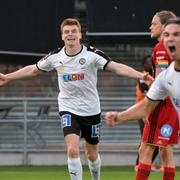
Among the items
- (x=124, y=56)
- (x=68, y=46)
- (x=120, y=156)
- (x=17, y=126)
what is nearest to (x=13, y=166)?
(x=17, y=126)

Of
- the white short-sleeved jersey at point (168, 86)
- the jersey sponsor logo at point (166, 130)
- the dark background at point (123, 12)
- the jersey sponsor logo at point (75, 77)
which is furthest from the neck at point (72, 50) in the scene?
the dark background at point (123, 12)

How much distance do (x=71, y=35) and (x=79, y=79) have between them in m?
0.61

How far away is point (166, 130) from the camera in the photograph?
1055 cm

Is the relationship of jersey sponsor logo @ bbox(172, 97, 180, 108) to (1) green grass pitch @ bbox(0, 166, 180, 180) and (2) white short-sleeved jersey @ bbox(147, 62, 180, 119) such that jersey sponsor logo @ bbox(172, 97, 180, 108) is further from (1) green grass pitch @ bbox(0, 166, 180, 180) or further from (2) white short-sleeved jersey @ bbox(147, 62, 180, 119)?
(1) green grass pitch @ bbox(0, 166, 180, 180)

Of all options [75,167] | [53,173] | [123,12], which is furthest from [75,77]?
[123,12]

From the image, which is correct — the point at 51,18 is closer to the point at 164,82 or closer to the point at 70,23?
the point at 70,23

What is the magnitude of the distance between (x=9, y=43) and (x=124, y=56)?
8.57 ft

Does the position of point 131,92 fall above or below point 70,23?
below

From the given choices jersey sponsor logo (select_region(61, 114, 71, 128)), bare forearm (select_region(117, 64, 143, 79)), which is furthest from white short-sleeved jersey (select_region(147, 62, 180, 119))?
jersey sponsor logo (select_region(61, 114, 71, 128))

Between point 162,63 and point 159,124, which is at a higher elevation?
point 162,63

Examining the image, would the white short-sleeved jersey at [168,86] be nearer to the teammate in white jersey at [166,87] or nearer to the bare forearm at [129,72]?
the teammate in white jersey at [166,87]

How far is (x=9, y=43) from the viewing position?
59.9 ft

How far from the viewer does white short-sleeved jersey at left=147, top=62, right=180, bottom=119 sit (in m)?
8.02

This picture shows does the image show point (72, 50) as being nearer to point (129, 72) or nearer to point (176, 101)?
point (129, 72)
